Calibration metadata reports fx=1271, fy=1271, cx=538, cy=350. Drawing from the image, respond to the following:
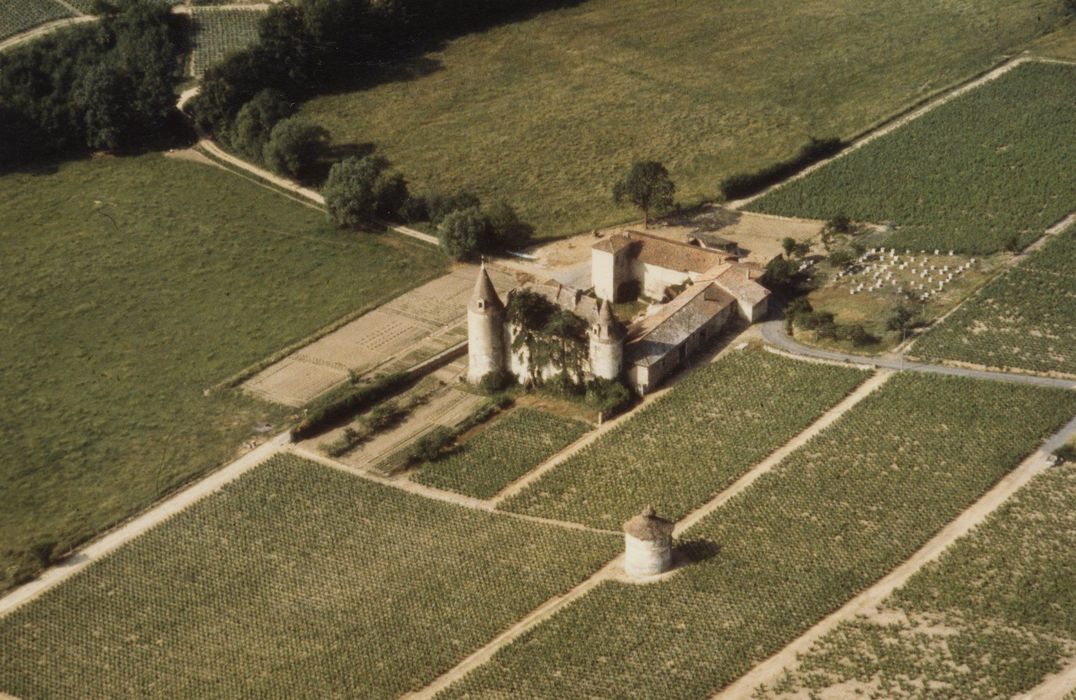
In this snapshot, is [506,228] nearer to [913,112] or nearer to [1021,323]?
[1021,323]

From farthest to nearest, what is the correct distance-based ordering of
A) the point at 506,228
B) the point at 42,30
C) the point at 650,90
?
the point at 42,30
the point at 650,90
the point at 506,228

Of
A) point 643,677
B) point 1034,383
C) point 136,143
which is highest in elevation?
point 136,143

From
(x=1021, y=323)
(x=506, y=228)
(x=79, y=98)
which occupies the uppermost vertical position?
(x=79, y=98)

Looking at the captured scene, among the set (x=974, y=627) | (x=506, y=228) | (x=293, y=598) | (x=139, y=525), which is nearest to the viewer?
(x=974, y=627)

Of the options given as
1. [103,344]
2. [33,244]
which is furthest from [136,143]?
[103,344]

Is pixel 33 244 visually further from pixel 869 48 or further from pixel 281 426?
pixel 869 48

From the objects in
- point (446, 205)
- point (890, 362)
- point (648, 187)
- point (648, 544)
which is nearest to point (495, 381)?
point (648, 544)
